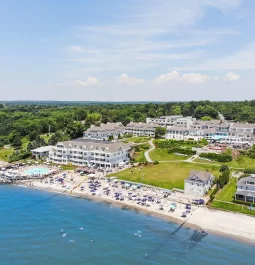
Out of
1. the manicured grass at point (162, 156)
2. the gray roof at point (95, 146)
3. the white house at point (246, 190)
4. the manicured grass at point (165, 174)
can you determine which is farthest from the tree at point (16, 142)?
the white house at point (246, 190)

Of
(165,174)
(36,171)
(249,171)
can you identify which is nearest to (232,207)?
(249,171)

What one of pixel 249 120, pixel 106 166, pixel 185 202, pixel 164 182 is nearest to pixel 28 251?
pixel 185 202

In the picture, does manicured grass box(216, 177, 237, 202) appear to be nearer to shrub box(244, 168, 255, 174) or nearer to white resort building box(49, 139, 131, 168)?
shrub box(244, 168, 255, 174)

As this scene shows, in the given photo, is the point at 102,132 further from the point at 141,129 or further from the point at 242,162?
the point at 242,162

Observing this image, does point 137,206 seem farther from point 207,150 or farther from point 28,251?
point 207,150

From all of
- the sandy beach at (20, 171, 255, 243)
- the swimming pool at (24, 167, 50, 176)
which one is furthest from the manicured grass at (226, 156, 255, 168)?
the swimming pool at (24, 167, 50, 176)
